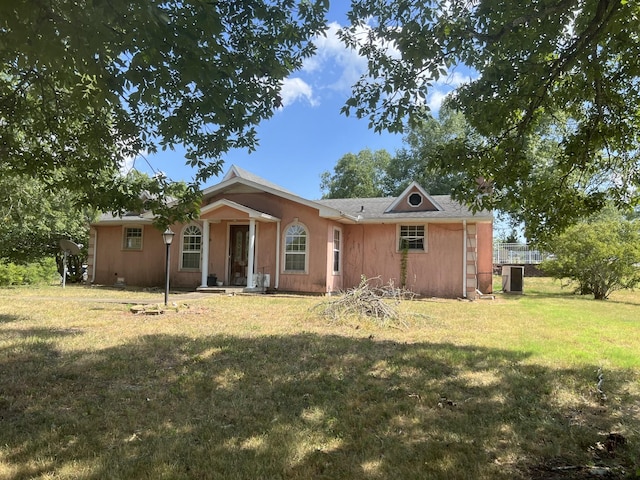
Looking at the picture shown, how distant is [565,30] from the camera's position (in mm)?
4945

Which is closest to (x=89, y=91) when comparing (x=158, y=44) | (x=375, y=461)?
(x=158, y=44)

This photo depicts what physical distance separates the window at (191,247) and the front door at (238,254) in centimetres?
123

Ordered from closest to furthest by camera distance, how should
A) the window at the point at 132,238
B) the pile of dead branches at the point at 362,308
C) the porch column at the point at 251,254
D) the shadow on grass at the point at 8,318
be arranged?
1. the shadow on grass at the point at 8,318
2. the pile of dead branches at the point at 362,308
3. the porch column at the point at 251,254
4. the window at the point at 132,238

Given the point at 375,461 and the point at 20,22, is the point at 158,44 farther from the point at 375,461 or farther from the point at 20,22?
the point at 375,461

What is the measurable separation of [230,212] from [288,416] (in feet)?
38.3

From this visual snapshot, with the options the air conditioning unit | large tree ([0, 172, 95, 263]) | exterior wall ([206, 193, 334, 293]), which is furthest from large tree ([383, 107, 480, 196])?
large tree ([0, 172, 95, 263])

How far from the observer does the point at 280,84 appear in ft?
14.6

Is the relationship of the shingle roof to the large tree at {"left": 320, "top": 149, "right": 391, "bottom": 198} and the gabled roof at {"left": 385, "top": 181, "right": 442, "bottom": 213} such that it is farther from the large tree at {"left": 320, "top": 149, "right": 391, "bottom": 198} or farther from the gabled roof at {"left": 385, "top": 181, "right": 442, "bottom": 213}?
the large tree at {"left": 320, "top": 149, "right": 391, "bottom": 198}

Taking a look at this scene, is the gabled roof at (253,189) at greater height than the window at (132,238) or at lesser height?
greater

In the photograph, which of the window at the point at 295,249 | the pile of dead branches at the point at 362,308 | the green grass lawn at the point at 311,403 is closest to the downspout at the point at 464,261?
the window at the point at 295,249

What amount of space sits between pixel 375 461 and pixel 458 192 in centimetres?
352

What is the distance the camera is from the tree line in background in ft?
9.61

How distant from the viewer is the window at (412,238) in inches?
618

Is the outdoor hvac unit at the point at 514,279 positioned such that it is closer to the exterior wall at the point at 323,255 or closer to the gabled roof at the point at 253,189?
the exterior wall at the point at 323,255
